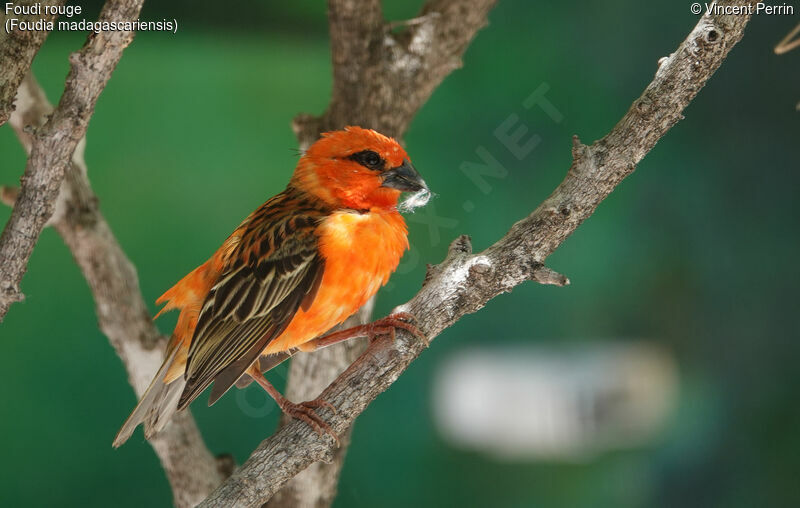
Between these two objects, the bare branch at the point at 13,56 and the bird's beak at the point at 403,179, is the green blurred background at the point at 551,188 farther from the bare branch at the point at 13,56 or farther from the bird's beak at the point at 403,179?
the bare branch at the point at 13,56

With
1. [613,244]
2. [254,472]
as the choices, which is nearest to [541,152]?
[613,244]

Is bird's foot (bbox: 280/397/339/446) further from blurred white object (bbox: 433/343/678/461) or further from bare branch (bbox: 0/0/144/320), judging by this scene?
blurred white object (bbox: 433/343/678/461)

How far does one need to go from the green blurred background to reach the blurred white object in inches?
2.3

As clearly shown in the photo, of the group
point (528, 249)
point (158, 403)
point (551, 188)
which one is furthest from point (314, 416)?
point (551, 188)

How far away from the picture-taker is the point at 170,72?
3398 millimetres

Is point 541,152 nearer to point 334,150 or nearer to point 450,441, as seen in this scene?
point 450,441

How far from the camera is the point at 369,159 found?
6.92 feet

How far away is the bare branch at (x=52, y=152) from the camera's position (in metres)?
1.82

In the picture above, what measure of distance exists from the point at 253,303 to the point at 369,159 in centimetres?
49

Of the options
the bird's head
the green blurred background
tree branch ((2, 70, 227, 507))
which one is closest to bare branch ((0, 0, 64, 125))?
tree branch ((2, 70, 227, 507))

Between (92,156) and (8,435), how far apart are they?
1185mm

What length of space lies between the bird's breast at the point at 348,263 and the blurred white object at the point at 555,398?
1.62 m

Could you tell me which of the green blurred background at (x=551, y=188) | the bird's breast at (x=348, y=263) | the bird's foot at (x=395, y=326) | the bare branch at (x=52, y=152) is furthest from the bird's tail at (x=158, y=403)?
the green blurred background at (x=551, y=188)

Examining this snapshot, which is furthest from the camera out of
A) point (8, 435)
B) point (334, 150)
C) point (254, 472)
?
point (8, 435)
